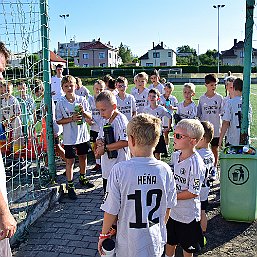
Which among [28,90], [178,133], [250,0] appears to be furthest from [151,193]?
[28,90]

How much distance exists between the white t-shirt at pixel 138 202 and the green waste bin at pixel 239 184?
79.0 inches

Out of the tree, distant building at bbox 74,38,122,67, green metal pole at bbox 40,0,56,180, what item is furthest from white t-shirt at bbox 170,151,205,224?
the tree

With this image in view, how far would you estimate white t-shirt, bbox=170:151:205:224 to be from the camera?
303 centimetres

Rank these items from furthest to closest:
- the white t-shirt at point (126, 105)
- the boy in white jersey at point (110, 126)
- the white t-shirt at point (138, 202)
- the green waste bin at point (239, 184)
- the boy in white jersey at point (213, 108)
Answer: the white t-shirt at point (126, 105), the boy in white jersey at point (213, 108), the green waste bin at point (239, 184), the boy in white jersey at point (110, 126), the white t-shirt at point (138, 202)

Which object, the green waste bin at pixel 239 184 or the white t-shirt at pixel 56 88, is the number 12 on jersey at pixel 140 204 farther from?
the white t-shirt at pixel 56 88

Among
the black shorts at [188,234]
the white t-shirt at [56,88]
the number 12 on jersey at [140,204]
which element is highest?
the white t-shirt at [56,88]

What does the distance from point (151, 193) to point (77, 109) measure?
3102 mm

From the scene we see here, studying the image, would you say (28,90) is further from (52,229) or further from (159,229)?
(159,229)

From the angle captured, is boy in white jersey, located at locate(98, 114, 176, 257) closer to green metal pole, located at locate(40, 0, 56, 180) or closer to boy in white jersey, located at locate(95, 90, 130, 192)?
boy in white jersey, located at locate(95, 90, 130, 192)

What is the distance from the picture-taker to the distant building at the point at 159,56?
89.1 m

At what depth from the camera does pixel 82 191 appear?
578cm

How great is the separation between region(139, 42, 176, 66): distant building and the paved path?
3407 inches

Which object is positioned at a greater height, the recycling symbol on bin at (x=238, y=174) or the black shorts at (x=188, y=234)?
the recycling symbol on bin at (x=238, y=174)

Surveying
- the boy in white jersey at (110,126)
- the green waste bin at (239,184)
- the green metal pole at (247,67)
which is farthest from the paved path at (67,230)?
the green metal pole at (247,67)
